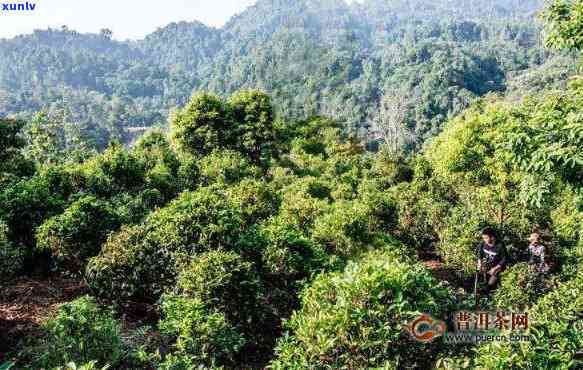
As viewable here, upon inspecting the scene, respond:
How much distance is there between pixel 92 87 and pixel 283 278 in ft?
505

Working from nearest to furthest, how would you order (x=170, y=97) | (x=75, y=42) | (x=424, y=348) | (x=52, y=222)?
1. (x=424, y=348)
2. (x=52, y=222)
3. (x=170, y=97)
4. (x=75, y=42)

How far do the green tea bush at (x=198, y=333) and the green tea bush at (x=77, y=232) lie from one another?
2.50 meters

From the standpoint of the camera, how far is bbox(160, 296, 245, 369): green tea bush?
15.1 feet

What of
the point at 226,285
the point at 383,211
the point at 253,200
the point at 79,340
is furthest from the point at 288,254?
the point at 383,211

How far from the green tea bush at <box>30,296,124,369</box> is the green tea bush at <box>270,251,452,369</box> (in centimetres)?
167

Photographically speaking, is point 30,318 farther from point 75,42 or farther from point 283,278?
point 75,42

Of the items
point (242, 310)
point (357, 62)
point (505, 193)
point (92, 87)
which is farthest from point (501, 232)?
point (92, 87)

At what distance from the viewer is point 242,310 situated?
541 centimetres

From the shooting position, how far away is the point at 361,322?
403 cm

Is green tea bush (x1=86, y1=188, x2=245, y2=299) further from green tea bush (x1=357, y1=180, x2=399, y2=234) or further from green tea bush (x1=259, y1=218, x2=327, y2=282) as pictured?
green tea bush (x1=357, y1=180, x2=399, y2=234)

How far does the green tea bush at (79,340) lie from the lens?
432 cm

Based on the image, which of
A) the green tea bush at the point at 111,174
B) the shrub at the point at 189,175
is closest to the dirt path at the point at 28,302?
the green tea bush at the point at 111,174

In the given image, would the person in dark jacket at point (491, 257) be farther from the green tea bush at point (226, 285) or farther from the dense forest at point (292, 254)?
the green tea bush at point (226, 285)

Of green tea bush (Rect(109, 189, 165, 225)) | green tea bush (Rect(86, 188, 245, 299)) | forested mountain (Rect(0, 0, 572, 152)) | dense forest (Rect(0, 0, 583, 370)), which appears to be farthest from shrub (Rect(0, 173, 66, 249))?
forested mountain (Rect(0, 0, 572, 152))
